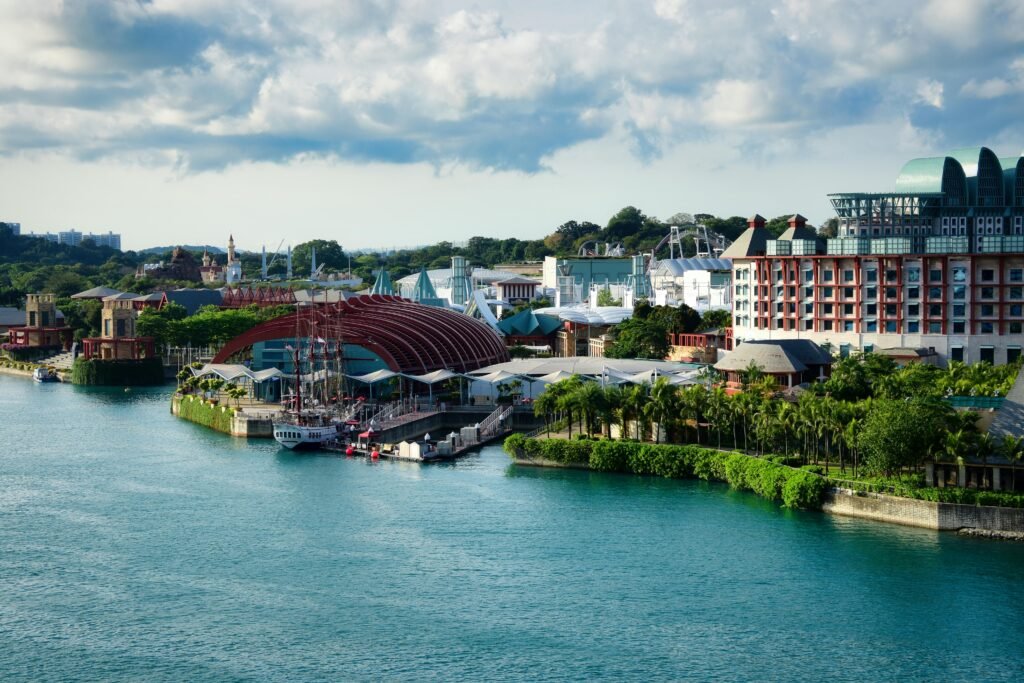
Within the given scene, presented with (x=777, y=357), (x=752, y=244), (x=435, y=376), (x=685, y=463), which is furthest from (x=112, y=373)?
(x=685, y=463)

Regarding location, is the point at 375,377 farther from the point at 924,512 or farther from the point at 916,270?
the point at 924,512

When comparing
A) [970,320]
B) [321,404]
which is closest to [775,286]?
[970,320]

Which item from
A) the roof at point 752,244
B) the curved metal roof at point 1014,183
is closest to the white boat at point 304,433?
the roof at point 752,244

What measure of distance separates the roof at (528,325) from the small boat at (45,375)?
131 feet

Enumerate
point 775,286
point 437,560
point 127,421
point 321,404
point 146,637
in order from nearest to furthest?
point 146,637 < point 437,560 < point 321,404 < point 127,421 < point 775,286

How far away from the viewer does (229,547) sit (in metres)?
49.2

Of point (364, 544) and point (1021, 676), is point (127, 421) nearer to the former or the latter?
point (364, 544)

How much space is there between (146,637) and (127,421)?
49.4m

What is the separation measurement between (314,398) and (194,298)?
8230 centimetres

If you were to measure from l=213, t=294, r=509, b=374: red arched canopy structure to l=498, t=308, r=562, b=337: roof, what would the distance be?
19719 mm

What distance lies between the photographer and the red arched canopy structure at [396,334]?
88062mm

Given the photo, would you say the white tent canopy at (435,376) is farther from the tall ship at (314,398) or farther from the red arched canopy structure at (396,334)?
the tall ship at (314,398)

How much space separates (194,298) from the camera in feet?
521

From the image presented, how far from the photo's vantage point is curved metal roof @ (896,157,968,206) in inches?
3531
